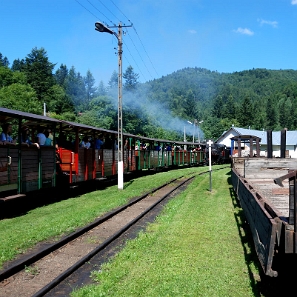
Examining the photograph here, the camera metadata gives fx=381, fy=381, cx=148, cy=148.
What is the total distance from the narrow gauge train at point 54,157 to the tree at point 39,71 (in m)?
63.2

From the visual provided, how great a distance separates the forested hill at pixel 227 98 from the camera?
98312mm

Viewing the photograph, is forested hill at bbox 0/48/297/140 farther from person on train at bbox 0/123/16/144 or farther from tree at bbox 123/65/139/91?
person on train at bbox 0/123/16/144

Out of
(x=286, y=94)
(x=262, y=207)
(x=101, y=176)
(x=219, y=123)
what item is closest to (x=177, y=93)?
(x=219, y=123)

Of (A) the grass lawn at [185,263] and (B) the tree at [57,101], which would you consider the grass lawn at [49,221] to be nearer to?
(A) the grass lawn at [185,263]

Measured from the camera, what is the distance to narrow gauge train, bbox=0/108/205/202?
33.4 feet

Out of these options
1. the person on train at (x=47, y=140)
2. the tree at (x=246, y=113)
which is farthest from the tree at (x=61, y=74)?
the person on train at (x=47, y=140)

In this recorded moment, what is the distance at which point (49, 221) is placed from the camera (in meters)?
9.42

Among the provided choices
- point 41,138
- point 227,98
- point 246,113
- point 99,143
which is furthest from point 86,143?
point 227,98

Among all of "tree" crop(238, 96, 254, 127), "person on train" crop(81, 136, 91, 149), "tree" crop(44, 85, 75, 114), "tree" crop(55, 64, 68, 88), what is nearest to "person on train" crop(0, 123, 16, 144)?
"person on train" crop(81, 136, 91, 149)

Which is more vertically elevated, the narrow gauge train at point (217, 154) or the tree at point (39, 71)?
the tree at point (39, 71)

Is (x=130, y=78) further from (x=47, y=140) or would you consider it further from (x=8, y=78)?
(x=47, y=140)

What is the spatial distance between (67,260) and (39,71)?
266ft

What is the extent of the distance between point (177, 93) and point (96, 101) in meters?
42.3

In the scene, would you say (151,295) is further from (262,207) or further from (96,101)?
(96,101)
